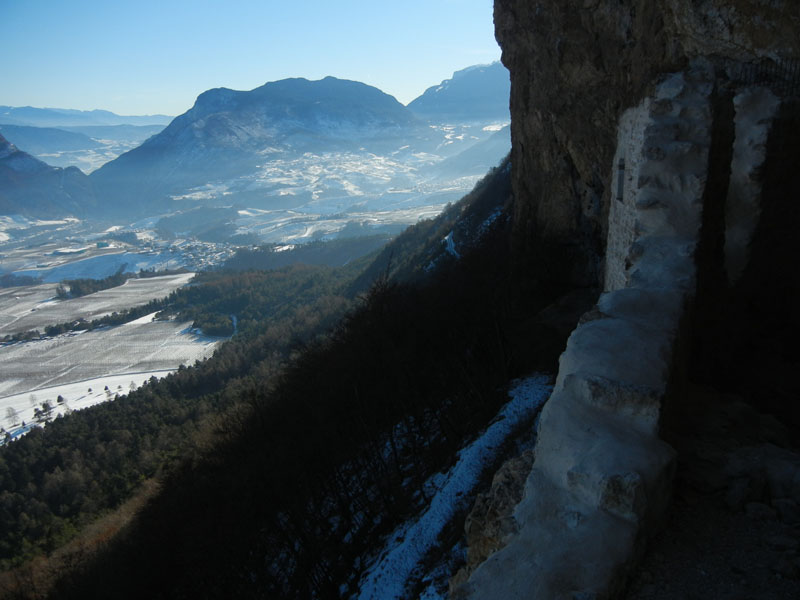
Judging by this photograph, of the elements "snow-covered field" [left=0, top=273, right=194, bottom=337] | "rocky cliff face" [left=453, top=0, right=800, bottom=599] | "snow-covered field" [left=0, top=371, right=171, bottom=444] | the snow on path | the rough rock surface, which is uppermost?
"rocky cliff face" [left=453, top=0, right=800, bottom=599]

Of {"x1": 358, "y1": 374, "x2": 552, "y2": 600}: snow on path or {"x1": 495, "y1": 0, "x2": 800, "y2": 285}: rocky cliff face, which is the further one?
{"x1": 358, "y1": 374, "x2": 552, "y2": 600}: snow on path

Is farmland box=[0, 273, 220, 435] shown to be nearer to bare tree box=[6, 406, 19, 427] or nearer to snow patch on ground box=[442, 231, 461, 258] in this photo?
bare tree box=[6, 406, 19, 427]

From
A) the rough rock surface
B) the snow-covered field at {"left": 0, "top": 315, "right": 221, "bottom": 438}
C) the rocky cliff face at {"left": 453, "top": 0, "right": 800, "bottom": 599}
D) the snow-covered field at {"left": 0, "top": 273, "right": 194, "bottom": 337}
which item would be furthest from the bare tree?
the rough rock surface

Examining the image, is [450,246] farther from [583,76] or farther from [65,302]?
[65,302]

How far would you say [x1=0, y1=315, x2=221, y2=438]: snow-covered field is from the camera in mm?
68062

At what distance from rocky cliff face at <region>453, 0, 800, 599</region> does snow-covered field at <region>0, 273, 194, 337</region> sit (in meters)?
108

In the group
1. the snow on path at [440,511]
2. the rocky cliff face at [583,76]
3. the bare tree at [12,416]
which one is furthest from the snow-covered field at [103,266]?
the snow on path at [440,511]

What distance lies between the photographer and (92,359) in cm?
7881

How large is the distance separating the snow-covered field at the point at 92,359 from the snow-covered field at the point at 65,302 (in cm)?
1098

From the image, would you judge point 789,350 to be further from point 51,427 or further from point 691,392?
point 51,427

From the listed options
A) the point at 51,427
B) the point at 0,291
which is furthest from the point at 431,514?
the point at 0,291

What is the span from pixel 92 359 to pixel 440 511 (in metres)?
81.1

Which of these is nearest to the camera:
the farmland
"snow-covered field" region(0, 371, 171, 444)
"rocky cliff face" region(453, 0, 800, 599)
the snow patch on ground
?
"rocky cliff face" region(453, 0, 800, 599)

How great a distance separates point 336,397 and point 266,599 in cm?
715
